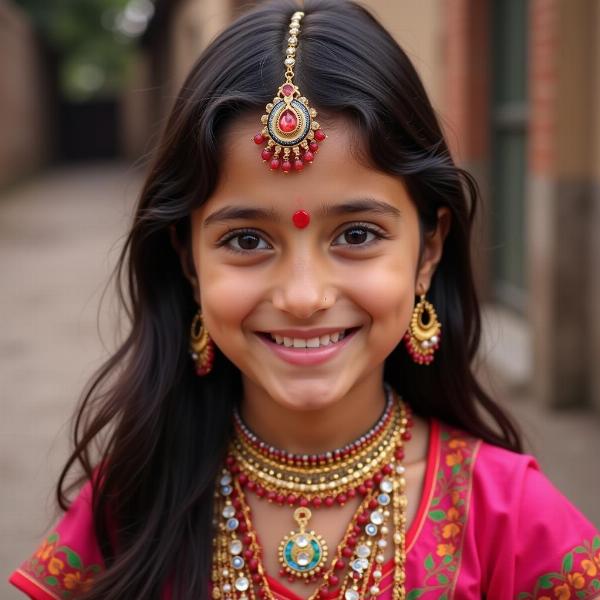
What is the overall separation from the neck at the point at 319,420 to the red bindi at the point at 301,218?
1.20 ft

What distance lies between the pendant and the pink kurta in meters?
0.04

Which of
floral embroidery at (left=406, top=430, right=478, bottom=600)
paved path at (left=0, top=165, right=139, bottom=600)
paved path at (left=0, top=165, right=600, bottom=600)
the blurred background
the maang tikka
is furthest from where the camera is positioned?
the blurred background

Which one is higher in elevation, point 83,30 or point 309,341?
point 83,30

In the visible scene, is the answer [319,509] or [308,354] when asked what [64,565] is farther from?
[308,354]

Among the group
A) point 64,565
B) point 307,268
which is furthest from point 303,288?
point 64,565

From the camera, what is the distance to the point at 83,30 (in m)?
27.1

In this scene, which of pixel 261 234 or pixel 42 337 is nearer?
pixel 261 234

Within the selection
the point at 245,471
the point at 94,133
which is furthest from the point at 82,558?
the point at 94,133

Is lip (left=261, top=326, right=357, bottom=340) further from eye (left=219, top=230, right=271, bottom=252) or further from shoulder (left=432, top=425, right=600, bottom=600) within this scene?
shoulder (left=432, top=425, right=600, bottom=600)

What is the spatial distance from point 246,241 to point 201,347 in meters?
0.33

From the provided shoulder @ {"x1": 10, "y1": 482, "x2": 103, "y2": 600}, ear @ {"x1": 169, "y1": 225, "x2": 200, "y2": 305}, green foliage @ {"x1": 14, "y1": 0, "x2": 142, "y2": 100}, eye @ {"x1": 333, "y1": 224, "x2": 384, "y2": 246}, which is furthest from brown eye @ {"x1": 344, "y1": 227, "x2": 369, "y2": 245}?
green foliage @ {"x1": 14, "y1": 0, "x2": 142, "y2": 100}

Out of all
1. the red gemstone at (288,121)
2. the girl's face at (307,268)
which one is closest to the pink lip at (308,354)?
the girl's face at (307,268)

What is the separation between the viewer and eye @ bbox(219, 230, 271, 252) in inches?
61.9

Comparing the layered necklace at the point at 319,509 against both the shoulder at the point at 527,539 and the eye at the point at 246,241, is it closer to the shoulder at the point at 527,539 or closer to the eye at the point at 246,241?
the shoulder at the point at 527,539
